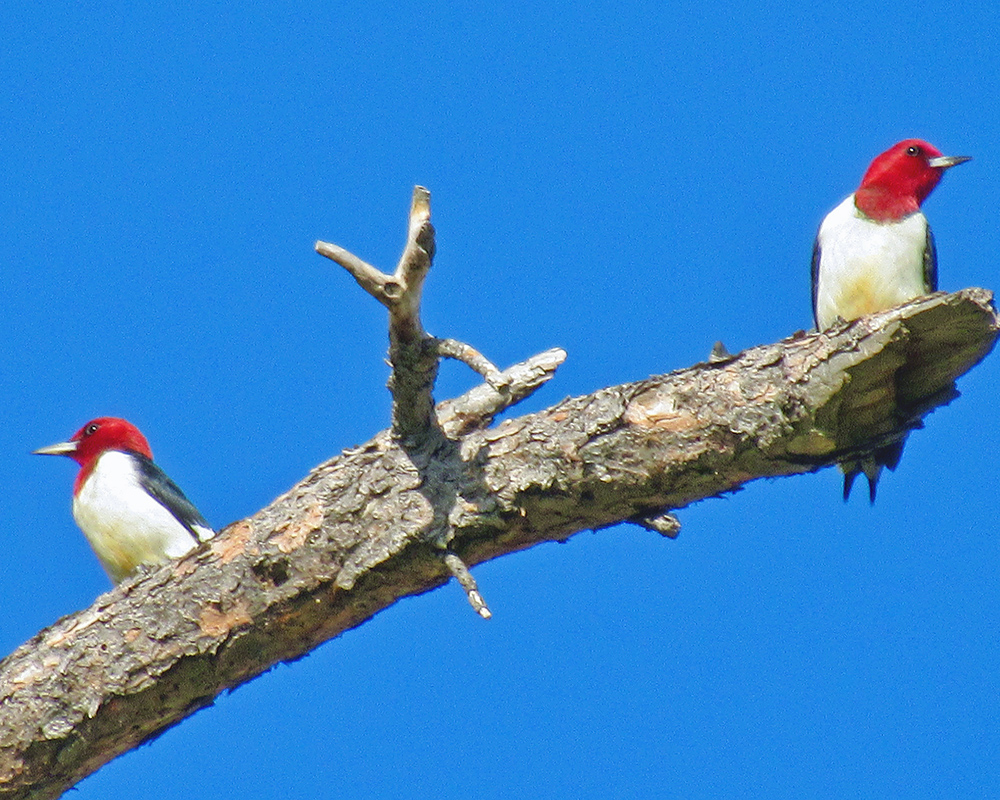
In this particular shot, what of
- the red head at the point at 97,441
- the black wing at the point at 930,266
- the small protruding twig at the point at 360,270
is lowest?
the small protruding twig at the point at 360,270

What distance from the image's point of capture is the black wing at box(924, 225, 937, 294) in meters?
7.07

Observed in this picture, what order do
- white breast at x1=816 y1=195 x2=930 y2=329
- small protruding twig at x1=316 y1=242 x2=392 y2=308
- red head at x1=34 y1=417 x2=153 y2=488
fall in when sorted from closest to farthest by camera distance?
small protruding twig at x1=316 y1=242 x2=392 y2=308 < white breast at x1=816 y1=195 x2=930 y2=329 < red head at x1=34 y1=417 x2=153 y2=488

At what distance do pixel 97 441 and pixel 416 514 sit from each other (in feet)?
15.7

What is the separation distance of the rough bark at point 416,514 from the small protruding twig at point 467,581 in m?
0.08

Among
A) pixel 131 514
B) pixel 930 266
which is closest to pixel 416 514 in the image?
pixel 131 514

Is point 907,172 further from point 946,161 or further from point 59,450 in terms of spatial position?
point 59,450

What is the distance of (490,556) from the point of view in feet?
14.3

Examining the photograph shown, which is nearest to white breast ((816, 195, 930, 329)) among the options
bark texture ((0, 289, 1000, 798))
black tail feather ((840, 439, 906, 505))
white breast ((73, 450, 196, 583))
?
black tail feather ((840, 439, 906, 505))

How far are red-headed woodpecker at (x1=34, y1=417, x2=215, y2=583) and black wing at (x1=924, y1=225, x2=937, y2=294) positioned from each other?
4.30m

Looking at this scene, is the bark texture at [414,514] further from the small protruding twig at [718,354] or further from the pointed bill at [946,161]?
the pointed bill at [946,161]

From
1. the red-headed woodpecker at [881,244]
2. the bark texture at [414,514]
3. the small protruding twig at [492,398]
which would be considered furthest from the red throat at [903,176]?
the bark texture at [414,514]

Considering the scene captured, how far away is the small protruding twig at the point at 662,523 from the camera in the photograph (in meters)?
4.23

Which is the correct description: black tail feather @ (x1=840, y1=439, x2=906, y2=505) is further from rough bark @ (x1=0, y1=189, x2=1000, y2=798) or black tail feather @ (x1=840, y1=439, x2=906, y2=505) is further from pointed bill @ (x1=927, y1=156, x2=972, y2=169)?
pointed bill @ (x1=927, y1=156, x2=972, y2=169)

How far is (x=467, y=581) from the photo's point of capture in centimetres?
402
